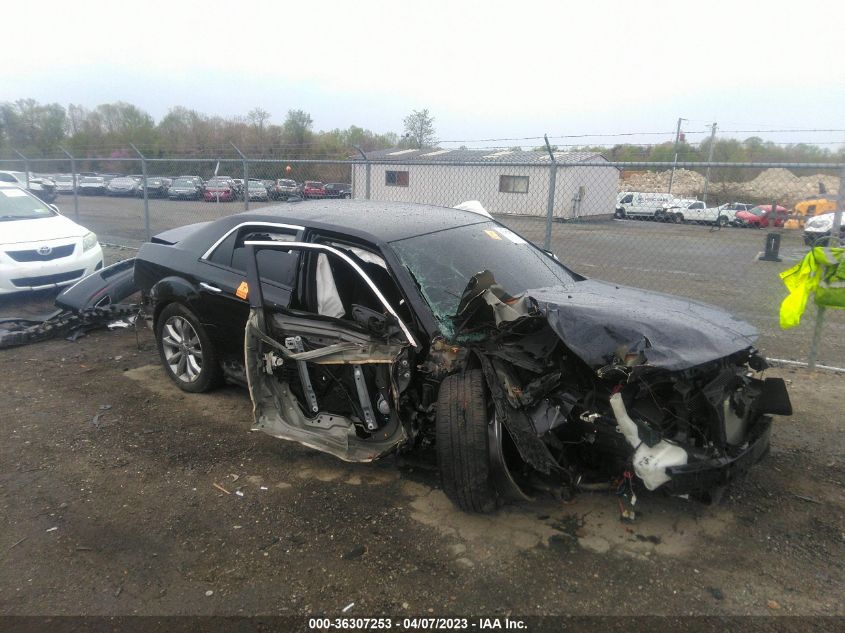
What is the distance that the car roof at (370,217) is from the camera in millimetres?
3844

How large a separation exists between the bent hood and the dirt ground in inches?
37.9

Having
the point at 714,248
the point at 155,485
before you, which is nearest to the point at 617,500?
the point at 155,485

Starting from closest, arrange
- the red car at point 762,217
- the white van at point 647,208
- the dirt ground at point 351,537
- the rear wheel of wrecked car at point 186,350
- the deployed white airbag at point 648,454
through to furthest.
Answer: the dirt ground at point 351,537
the deployed white airbag at point 648,454
the rear wheel of wrecked car at point 186,350
the red car at point 762,217
the white van at point 647,208

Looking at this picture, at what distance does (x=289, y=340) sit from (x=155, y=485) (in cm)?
116

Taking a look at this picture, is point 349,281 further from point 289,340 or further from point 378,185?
point 378,185

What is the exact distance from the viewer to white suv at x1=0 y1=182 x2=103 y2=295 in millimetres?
7324

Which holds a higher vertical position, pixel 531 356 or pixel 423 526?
pixel 531 356

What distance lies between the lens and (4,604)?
8.27 feet

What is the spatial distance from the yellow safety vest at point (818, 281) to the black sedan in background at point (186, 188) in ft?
39.4

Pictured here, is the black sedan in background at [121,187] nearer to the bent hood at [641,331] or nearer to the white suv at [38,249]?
the white suv at [38,249]

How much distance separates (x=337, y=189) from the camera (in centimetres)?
1320

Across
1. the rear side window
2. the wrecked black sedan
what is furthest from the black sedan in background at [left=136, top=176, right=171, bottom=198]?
the wrecked black sedan

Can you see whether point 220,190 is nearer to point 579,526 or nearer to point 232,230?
point 232,230

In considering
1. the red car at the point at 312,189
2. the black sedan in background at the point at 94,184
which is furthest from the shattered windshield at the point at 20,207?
the black sedan in background at the point at 94,184
